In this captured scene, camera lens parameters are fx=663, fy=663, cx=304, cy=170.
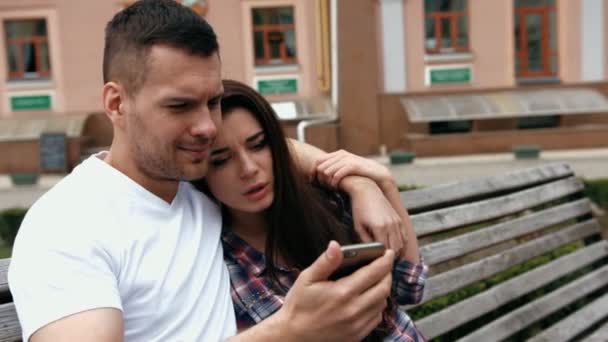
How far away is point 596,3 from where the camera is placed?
1451cm

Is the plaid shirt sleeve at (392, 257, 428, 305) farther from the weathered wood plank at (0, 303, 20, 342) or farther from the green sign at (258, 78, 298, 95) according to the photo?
the green sign at (258, 78, 298, 95)

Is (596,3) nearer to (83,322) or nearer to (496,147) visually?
(496,147)

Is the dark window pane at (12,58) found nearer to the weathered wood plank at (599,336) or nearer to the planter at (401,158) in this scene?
the planter at (401,158)

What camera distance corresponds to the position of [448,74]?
14781 mm

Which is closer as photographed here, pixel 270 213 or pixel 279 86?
pixel 270 213

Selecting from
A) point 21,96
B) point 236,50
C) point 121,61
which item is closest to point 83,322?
point 121,61

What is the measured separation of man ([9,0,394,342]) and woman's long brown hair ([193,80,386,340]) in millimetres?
202

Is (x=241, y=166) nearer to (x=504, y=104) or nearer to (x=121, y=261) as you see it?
(x=121, y=261)

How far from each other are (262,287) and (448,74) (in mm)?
13700

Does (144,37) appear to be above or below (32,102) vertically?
above

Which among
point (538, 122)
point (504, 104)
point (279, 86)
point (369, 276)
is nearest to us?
point (369, 276)

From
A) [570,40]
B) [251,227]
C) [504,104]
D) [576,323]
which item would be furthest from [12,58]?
[251,227]

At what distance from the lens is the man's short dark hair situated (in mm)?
1412

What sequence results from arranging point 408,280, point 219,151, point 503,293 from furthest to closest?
point 503,293
point 408,280
point 219,151
